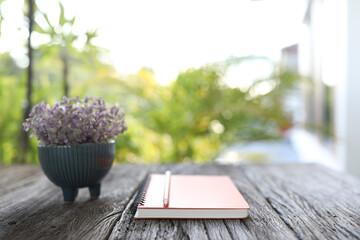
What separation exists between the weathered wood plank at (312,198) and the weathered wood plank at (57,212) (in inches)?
12.0

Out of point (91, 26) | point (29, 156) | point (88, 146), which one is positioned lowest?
point (29, 156)

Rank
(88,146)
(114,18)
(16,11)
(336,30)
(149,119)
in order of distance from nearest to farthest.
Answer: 1. (88,146)
2. (16,11)
3. (149,119)
4. (336,30)
5. (114,18)

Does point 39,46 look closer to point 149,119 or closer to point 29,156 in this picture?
point 29,156

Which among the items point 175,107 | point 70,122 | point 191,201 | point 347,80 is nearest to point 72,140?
point 70,122

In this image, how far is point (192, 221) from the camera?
49cm

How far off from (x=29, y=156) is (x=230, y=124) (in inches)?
47.3

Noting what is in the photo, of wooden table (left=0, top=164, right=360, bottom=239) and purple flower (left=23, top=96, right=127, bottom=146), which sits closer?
wooden table (left=0, top=164, right=360, bottom=239)

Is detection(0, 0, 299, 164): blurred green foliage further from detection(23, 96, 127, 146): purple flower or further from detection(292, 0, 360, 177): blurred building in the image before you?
detection(23, 96, 127, 146): purple flower

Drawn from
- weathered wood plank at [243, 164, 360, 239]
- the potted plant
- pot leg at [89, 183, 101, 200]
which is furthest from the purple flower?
weathered wood plank at [243, 164, 360, 239]

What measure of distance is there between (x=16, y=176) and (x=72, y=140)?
1.46ft

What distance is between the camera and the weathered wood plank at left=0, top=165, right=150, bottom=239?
45 centimetres

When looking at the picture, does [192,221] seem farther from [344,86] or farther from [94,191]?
[344,86]

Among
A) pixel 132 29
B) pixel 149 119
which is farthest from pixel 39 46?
pixel 132 29

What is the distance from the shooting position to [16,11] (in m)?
1.58
